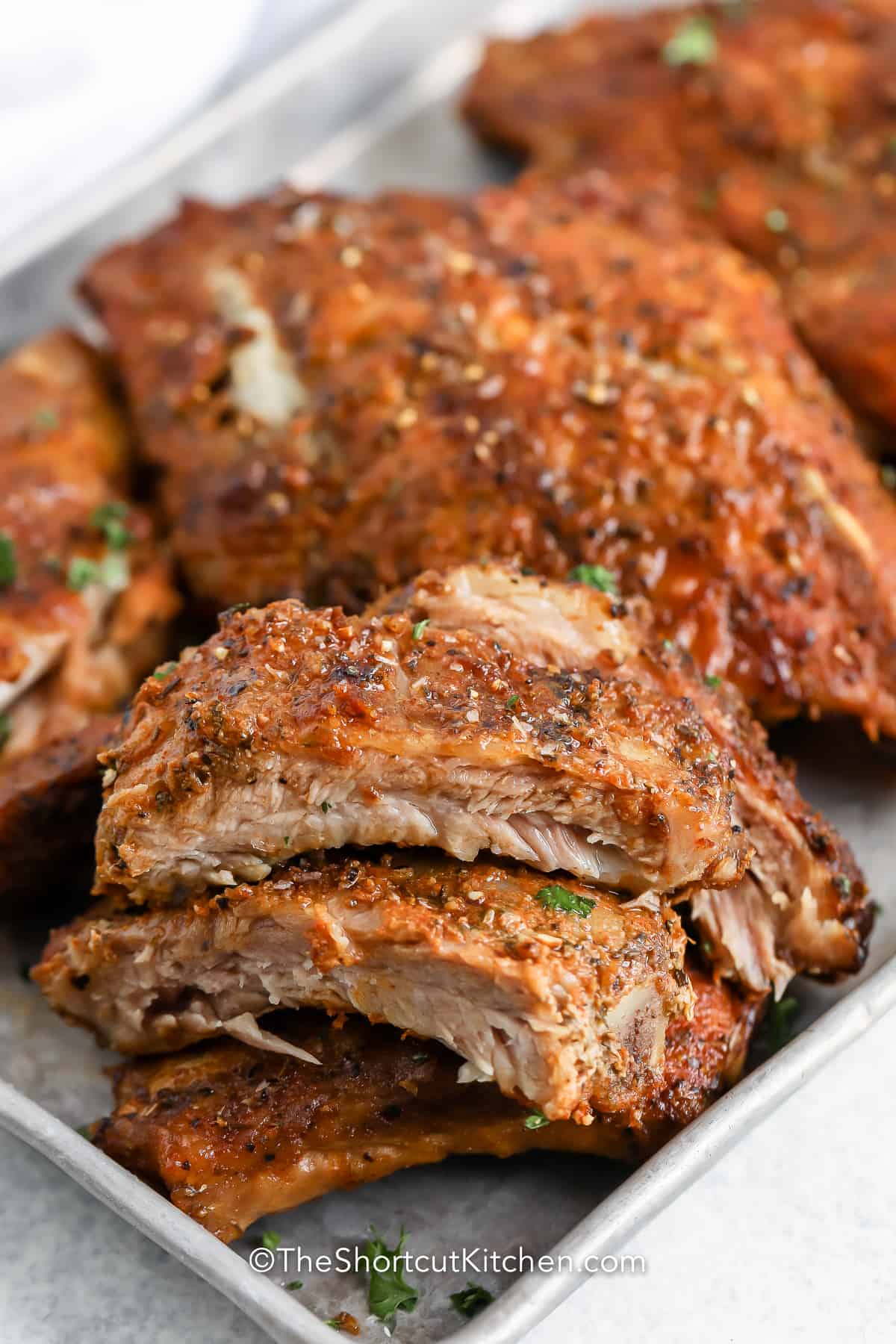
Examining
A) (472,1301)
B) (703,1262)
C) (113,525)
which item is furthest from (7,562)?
(703,1262)

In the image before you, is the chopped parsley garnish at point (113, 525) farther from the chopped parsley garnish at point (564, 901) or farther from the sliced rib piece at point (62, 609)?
the chopped parsley garnish at point (564, 901)

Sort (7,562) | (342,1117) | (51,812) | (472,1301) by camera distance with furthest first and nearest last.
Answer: (7,562), (51,812), (342,1117), (472,1301)

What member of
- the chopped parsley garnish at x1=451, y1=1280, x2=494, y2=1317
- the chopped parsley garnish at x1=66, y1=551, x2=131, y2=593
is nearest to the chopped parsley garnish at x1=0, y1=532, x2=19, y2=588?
the chopped parsley garnish at x1=66, y1=551, x2=131, y2=593

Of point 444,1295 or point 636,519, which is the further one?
point 636,519

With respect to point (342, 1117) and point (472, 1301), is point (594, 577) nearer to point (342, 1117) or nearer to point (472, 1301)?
point (342, 1117)

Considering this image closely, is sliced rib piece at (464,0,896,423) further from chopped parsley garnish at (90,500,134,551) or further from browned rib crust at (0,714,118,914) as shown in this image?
browned rib crust at (0,714,118,914)

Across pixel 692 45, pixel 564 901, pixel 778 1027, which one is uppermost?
pixel 564 901

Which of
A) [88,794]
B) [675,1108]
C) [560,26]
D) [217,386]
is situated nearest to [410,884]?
[675,1108]

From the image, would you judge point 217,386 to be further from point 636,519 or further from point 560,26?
point 560,26
